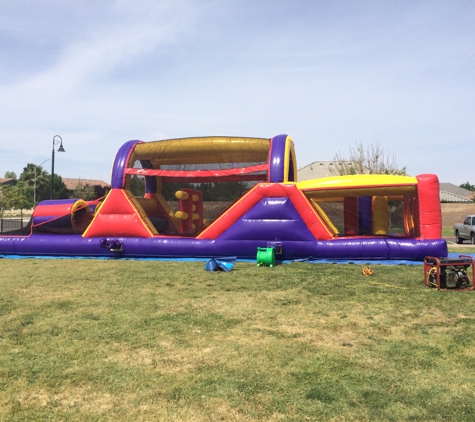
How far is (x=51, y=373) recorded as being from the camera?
3.35 meters

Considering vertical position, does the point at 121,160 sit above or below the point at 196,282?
above

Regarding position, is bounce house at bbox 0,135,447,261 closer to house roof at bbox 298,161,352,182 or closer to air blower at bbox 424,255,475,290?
air blower at bbox 424,255,475,290

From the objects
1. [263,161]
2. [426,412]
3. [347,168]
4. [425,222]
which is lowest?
[426,412]

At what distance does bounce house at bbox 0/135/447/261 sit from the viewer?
939 cm

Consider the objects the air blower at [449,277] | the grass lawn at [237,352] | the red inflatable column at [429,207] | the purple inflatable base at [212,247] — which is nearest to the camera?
the grass lawn at [237,352]

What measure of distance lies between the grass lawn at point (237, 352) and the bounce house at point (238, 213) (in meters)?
2.77

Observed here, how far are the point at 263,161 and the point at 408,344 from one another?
23.9 ft

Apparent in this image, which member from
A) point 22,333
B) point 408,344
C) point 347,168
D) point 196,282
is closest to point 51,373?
point 22,333

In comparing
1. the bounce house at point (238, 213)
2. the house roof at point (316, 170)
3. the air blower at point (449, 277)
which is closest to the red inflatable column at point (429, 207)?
the bounce house at point (238, 213)

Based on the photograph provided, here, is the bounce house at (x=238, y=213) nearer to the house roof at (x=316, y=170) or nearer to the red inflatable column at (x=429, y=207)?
the red inflatable column at (x=429, y=207)

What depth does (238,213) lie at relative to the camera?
33.2ft

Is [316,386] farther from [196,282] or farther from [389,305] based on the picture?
[196,282]

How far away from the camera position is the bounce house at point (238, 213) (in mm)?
9391

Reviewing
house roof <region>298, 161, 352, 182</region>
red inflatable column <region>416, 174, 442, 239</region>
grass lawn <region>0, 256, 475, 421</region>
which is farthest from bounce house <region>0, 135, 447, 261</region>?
house roof <region>298, 161, 352, 182</region>
